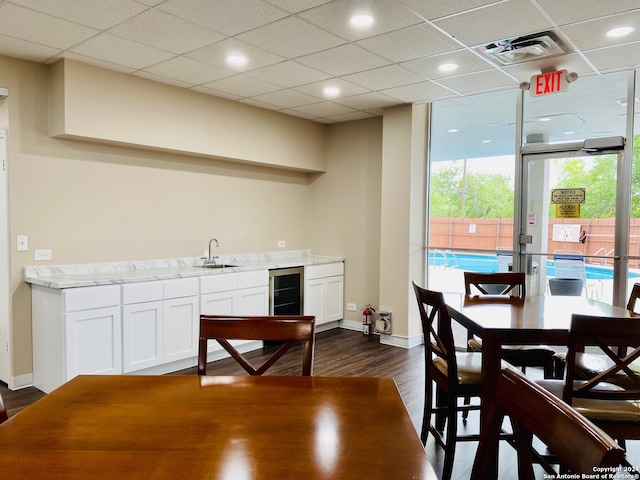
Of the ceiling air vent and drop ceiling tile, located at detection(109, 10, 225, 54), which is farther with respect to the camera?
the ceiling air vent

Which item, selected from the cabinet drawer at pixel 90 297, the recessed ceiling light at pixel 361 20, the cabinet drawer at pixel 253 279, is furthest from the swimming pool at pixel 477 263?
the cabinet drawer at pixel 90 297

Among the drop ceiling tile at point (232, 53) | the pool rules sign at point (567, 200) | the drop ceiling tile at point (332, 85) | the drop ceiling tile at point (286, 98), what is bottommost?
the pool rules sign at point (567, 200)

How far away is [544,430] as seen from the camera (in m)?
1.03

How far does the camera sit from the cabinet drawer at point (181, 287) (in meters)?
4.18

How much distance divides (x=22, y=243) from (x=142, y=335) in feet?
3.98

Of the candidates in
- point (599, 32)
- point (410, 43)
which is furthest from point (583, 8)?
point (410, 43)

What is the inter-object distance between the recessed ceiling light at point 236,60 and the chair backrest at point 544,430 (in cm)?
330

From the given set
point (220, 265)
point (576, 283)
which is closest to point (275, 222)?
point (220, 265)

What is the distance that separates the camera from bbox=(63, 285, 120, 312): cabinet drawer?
3.52 metres

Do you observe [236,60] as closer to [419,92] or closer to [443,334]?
[419,92]

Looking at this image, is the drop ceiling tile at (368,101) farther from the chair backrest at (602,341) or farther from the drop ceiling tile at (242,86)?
the chair backrest at (602,341)

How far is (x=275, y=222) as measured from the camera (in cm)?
611

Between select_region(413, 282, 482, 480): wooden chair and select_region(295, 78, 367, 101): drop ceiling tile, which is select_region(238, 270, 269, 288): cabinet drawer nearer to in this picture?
select_region(295, 78, 367, 101): drop ceiling tile

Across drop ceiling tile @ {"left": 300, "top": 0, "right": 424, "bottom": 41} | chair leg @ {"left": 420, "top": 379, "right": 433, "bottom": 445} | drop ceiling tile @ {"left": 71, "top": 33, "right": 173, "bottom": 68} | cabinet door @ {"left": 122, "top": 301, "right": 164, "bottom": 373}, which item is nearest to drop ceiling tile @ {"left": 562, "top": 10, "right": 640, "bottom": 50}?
drop ceiling tile @ {"left": 300, "top": 0, "right": 424, "bottom": 41}
